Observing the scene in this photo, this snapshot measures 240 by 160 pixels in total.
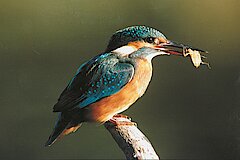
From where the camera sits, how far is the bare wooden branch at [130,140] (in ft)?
5.79

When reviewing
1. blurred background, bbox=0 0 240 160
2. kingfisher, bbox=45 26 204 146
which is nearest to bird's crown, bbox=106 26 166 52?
kingfisher, bbox=45 26 204 146

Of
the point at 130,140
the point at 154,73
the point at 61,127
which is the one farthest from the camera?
the point at 154,73

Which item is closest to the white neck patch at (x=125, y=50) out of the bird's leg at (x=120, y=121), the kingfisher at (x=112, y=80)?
the kingfisher at (x=112, y=80)

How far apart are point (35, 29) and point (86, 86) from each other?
0.95 meters

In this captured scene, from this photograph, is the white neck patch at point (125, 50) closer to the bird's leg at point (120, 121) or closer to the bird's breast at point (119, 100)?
the bird's breast at point (119, 100)

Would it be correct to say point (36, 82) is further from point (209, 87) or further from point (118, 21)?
point (209, 87)

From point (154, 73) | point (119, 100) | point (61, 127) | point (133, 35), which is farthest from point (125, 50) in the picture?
point (154, 73)

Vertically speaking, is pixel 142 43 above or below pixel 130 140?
above

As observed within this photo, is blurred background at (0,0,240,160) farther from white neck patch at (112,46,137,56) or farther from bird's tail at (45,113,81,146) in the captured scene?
bird's tail at (45,113,81,146)

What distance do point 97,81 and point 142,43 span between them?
22 cm

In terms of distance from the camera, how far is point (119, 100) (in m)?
2.19

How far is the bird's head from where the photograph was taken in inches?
85.8

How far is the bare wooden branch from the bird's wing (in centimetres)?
12

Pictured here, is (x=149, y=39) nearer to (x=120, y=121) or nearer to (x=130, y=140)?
(x=120, y=121)
